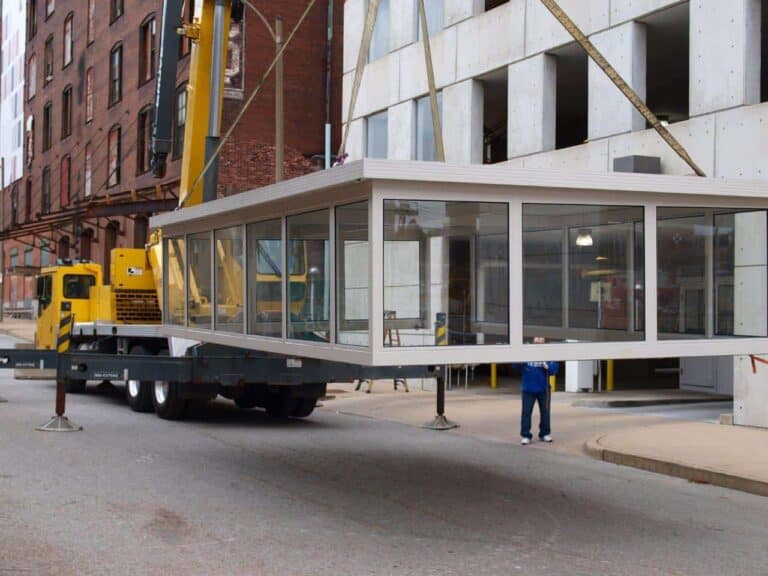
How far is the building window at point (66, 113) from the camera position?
165ft

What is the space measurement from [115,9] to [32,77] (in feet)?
61.8

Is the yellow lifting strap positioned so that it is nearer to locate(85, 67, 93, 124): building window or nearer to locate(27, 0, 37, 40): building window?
locate(85, 67, 93, 124): building window

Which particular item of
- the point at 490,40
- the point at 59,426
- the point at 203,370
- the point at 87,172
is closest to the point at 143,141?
the point at 87,172

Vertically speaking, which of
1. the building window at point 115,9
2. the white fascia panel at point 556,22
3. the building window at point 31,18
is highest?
the building window at point 31,18

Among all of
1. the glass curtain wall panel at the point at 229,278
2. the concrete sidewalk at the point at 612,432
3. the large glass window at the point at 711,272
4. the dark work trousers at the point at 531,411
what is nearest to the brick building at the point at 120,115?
the concrete sidewalk at the point at 612,432

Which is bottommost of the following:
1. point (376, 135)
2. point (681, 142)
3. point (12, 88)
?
point (681, 142)

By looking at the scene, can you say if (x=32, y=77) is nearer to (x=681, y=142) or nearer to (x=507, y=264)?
(x=681, y=142)

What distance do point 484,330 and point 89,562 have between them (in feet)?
11.4

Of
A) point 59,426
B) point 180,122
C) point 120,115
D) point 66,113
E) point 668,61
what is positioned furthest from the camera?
point 66,113

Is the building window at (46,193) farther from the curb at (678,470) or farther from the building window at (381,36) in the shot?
the curb at (678,470)

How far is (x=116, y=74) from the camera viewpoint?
4278cm

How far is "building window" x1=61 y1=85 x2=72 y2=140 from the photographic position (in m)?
50.4

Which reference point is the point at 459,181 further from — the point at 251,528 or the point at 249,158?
the point at 249,158

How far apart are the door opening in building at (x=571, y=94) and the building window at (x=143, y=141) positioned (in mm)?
17680
